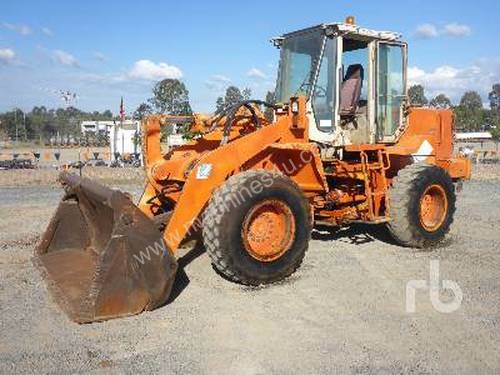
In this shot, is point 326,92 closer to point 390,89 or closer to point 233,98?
point 390,89

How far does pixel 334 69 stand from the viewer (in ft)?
24.4

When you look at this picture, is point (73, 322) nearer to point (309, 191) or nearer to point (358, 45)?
point (309, 191)

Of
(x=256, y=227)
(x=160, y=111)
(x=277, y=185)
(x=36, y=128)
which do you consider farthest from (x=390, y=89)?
(x=36, y=128)

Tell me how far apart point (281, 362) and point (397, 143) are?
16.8 feet

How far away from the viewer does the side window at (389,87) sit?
8125mm

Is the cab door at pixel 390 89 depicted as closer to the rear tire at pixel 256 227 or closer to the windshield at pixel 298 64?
the windshield at pixel 298 64

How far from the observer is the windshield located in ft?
24.9

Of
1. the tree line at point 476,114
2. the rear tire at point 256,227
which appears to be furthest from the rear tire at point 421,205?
the tree line at point 476,114

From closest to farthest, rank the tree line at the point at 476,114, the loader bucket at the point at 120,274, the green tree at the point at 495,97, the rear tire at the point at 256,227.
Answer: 1. the loader bucket at the point at 120,274
2. the rear tire at the point at 256,227
3. the tree line at the point at 476,114
4. the green tree at the point at 495,97

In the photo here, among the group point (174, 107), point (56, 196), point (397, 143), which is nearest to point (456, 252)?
point (397, 143)

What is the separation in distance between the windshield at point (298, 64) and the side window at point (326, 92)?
114 millimetres

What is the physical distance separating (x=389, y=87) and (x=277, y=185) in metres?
3.24

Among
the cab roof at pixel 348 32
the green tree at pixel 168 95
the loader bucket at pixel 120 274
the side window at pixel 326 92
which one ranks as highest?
the green tree at pixel 168 95

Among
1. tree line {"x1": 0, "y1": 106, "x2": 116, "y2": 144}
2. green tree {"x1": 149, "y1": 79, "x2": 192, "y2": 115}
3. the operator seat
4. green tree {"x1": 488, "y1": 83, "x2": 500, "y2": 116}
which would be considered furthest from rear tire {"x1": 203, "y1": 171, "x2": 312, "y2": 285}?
green tree {"x1": 488, "y1": 83, "x2": 500, "y2": 116}
